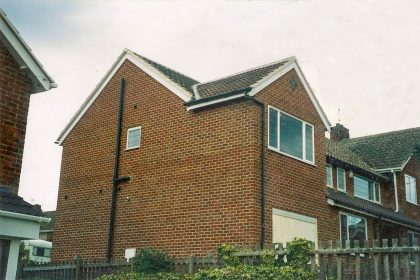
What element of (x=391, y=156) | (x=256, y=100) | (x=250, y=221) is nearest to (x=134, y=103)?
(x=256, y=100)

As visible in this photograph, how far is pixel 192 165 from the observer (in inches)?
667

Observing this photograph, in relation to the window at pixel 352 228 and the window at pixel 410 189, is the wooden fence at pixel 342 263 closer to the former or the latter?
the window at pixel 352 228

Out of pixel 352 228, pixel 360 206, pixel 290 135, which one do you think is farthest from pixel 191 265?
pixel 360 206

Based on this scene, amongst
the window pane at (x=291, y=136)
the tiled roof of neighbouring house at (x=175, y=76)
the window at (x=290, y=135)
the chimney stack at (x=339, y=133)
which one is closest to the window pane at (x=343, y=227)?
the window at (x=290, y=135)

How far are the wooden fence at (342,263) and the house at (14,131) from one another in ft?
16.4

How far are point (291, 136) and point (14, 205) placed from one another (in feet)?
36.4

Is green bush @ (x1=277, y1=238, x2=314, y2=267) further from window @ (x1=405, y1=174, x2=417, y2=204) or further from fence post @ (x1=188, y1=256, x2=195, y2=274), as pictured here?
window @ (x1=405, y1=174, x2=417, y2=204)

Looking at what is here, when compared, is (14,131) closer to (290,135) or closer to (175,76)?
(290,135)

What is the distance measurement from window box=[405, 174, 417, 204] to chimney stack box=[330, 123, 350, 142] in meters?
6.43

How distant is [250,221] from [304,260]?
147 inches

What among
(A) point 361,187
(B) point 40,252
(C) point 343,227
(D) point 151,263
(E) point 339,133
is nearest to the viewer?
(D) point 151,263

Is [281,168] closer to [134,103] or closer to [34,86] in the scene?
[134,103]

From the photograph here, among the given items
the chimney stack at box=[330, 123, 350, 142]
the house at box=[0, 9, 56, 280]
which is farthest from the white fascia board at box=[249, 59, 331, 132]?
the chimney stack at box=[330, 123, 350, 142]

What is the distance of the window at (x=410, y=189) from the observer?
28172 millimetres
